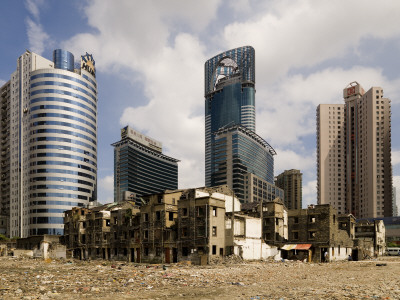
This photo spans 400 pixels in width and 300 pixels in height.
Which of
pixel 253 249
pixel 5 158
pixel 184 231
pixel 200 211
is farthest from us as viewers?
→ pixel 5 158

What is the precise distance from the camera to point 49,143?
147m

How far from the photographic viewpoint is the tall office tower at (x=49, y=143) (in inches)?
5694

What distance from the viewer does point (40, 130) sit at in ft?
485

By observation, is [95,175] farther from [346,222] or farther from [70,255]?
[346,222]

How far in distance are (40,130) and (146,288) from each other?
136m

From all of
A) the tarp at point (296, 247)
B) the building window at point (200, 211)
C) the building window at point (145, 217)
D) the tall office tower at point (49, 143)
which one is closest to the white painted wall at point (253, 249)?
the tarp at point (296, 247)

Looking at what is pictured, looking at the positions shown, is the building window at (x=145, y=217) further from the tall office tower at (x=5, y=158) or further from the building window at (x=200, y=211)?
the tall office tower at (x=5, y=158)

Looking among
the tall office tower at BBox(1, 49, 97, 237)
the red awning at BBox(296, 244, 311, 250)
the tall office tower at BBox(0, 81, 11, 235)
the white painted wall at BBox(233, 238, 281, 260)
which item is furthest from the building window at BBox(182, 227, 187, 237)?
the tall office tower at BBox(0, 81, 11, 235)

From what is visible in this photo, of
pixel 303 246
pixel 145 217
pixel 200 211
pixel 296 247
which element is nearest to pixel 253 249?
pixel 296 247

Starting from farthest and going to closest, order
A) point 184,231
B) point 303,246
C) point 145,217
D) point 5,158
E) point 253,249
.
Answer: point 5,158
point 145,217
point 303,246
point 253,249
point 184,231

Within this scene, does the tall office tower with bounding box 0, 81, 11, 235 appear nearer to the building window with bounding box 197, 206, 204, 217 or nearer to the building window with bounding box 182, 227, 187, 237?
the building window with bounding box 182, 227, 187, 237

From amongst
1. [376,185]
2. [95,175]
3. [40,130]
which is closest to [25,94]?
[40,130]

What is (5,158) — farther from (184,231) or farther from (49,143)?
(184,231)

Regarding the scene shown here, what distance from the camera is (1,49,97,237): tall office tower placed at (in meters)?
145
